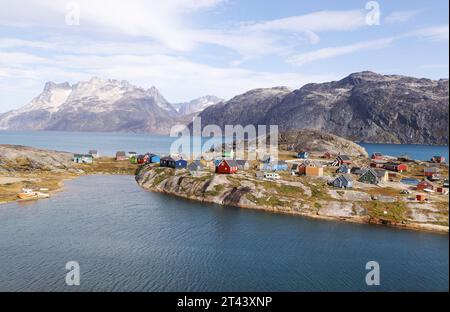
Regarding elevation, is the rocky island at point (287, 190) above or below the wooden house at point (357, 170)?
below

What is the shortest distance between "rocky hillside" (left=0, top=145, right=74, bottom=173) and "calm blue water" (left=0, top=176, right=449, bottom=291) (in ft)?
188

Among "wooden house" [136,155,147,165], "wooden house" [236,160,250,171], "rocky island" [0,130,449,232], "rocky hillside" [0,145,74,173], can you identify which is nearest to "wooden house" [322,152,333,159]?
"rocky island" [0,130,449,232]

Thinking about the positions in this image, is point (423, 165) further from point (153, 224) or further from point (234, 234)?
point (153, 224)

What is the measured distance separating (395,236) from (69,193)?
85128 millimetres

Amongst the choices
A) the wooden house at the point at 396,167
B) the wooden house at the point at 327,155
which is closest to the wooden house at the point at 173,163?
the wooden house at the point at 327,155

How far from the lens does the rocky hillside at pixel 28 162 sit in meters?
136

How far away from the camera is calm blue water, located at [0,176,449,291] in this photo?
4809 centimetres

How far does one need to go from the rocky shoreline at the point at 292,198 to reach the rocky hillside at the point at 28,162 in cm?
5657

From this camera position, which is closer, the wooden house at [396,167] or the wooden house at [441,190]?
the wooden house at [441,190]

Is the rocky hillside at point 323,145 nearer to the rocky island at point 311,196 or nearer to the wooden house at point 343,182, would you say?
the rocky island at point 311,196

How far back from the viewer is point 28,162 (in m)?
142

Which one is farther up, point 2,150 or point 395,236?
point 2,150
